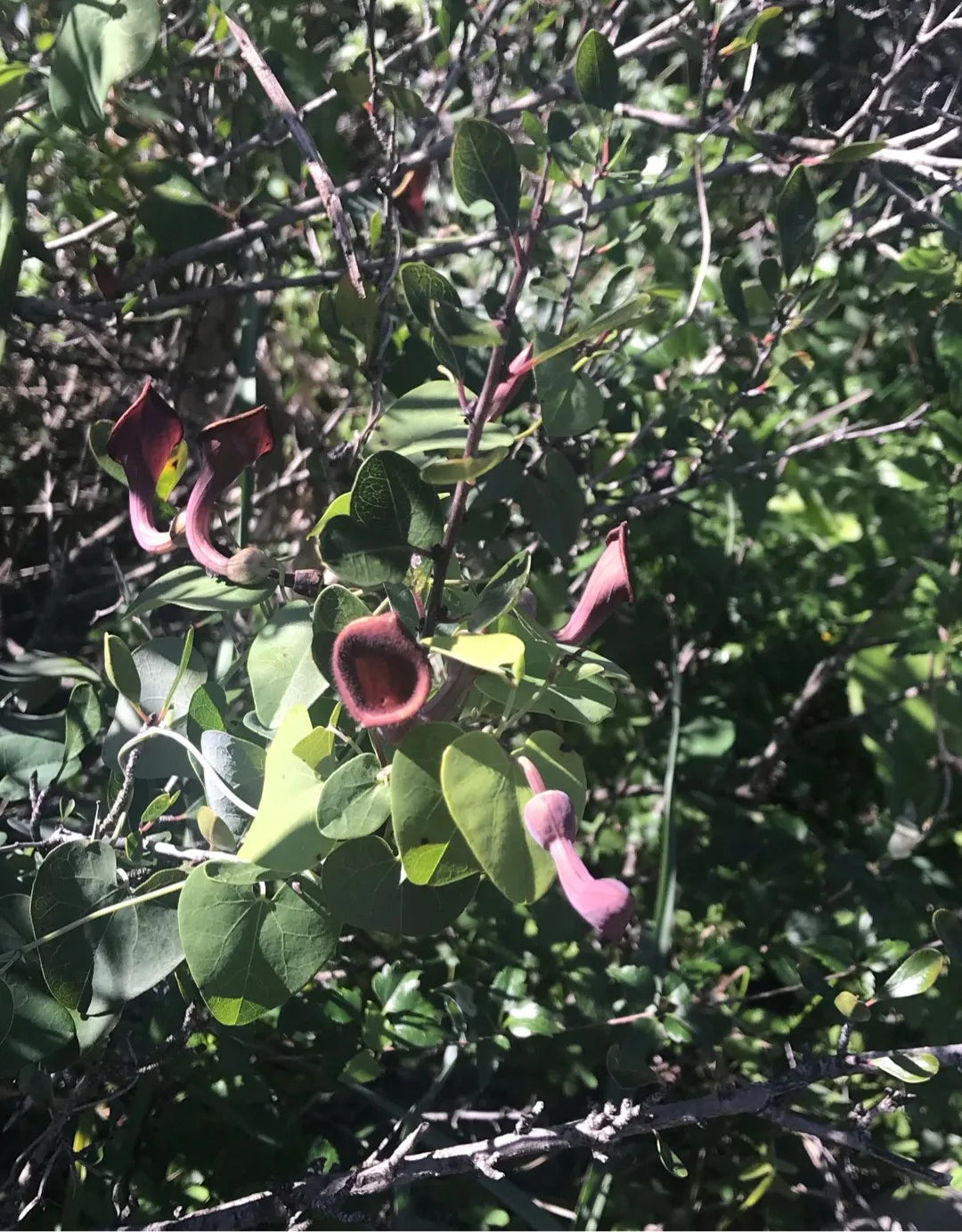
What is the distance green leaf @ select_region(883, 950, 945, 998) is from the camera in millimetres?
555

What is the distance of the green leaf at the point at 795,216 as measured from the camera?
26.4 inches

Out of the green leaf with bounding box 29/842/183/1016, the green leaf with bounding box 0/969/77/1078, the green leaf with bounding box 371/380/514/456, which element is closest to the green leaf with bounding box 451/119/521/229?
the green leaf with bounding box 371/380/514/456

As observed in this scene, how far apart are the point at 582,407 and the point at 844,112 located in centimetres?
112

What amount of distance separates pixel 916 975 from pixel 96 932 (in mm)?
510

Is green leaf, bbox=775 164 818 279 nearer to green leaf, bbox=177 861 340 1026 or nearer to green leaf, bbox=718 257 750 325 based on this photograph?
green leaf, bbox=718 257 750 325

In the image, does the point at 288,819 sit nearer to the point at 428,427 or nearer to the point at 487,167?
the point at 428,427

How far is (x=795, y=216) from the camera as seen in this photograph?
0.70 metres

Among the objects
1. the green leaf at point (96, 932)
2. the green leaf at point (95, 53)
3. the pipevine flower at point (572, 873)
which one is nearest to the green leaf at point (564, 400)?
the pipevine flower at point (572, 873)

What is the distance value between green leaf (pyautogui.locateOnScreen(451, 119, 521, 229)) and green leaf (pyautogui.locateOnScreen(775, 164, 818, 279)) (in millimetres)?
258

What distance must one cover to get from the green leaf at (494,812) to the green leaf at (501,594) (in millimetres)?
58

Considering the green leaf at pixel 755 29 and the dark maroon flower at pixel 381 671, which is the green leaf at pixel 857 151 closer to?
the green leaf at pixel 755 29

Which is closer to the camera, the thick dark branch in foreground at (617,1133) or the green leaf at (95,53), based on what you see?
the thick dark branch in foreground at (617,1133)

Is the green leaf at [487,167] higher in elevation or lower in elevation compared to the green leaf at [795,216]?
higher

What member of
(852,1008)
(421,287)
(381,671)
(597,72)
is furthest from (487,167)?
(852,1008)
